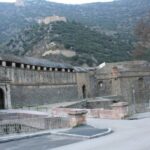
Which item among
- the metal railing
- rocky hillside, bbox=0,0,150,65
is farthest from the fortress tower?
the metal railing

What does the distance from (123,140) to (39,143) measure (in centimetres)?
360

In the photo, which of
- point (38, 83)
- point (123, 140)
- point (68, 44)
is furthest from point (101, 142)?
point (68, 44)

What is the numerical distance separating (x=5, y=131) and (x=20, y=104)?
20864 mm

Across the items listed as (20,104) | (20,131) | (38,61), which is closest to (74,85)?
(38,61)

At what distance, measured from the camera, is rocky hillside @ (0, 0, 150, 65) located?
93.6m

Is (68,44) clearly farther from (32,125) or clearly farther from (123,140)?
(123,140)

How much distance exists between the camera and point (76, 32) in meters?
109

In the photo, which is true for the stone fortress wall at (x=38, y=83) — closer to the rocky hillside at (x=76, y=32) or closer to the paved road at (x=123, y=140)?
the paved road at (x=123, y=140)

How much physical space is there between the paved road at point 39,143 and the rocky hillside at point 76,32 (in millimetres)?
65457

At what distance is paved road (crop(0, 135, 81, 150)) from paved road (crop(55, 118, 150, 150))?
83cm

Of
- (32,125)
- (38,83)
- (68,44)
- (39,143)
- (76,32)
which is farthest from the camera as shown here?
(76,32)

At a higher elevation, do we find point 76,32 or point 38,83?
point 76,32

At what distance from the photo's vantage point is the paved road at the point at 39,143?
16000 mm

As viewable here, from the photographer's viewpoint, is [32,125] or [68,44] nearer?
[32,125]
